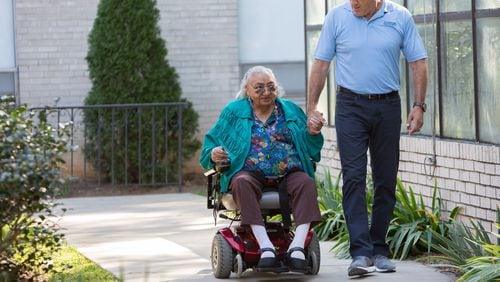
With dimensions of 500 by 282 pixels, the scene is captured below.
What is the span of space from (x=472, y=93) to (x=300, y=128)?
1618 mm

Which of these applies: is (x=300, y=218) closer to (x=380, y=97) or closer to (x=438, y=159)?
(x=380, y=97)

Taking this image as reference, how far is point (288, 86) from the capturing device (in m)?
17.0

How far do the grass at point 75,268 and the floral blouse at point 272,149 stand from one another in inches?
46.0

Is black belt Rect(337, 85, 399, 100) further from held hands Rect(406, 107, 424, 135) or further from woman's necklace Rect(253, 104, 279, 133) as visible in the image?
woman's necklace Rect(253, 104, 279, 133)

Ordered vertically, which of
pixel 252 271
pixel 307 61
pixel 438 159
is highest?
pixel 307 61

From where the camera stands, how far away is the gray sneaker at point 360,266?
7852mm

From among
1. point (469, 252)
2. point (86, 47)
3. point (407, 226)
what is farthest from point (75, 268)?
point (86, 47)

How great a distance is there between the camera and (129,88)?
1587 centimetres

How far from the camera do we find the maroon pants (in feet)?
26.0

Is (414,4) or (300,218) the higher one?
(414,4)

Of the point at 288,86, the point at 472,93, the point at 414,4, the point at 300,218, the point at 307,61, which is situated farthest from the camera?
the point at 288,86

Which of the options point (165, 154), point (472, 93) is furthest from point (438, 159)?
point (165, 154)

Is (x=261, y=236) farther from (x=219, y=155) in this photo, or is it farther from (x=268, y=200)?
(x=219, y=155)

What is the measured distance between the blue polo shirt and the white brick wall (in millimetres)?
8559
